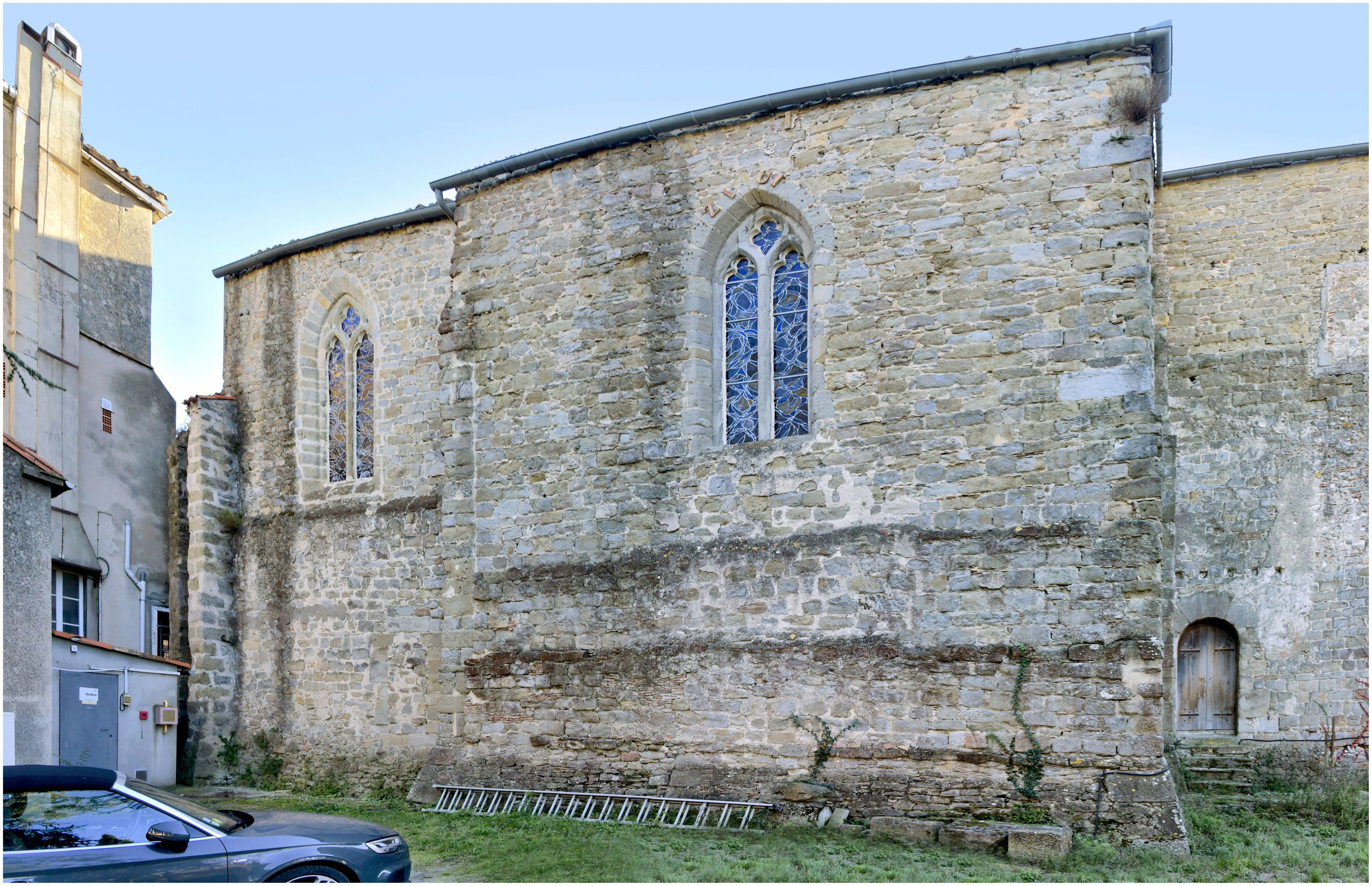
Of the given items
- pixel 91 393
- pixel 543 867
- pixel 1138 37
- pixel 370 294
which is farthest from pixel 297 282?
pixel 1138 37

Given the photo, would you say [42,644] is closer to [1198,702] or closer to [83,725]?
[83,725]

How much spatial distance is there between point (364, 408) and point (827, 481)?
6.63m

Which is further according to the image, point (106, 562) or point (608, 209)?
point (106, 562)

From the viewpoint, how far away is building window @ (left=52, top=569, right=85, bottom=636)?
13.0m

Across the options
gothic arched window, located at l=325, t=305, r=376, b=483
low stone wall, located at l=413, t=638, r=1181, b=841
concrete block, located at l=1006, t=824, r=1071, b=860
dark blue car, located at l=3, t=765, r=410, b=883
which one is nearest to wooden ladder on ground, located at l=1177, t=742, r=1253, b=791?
low stone wall, located at l=413, t=638, r=1181, b=841

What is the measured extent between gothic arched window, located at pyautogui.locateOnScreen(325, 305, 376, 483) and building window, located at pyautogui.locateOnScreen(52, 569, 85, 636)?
3.18m

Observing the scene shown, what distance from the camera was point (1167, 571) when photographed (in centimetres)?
1036

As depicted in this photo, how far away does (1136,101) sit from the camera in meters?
9.13

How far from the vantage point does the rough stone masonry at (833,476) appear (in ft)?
29.6

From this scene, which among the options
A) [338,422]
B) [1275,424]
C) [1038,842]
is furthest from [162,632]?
[1275,424]

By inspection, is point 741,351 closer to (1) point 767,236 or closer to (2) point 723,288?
(2) point 723,288

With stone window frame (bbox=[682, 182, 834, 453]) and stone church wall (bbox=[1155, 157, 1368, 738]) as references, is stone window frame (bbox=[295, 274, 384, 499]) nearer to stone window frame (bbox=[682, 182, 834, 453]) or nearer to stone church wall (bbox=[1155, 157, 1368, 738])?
stone window frame (bbox=[682, 182, 834, 453])

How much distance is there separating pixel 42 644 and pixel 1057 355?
322 inches

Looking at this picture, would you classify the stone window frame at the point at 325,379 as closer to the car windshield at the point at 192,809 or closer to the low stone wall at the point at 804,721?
the low stone wall at the point at 804,721
